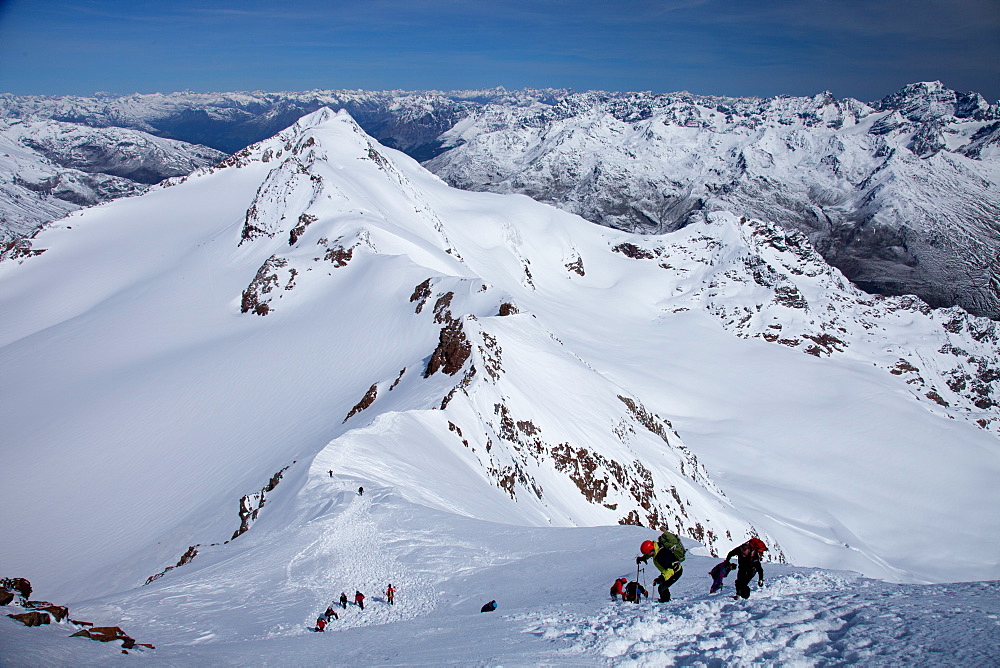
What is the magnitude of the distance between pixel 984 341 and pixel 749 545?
198704 mm

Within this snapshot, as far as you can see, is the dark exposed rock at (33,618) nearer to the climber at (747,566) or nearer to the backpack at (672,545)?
the backpack at (672,545)

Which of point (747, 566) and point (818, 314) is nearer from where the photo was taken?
point (747, 566)

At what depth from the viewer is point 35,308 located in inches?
2648

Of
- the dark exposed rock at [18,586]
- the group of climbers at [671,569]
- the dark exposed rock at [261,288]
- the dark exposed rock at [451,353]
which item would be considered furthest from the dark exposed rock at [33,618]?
the dark exposed rock at [261,288]

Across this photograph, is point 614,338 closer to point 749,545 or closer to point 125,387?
point 125,387

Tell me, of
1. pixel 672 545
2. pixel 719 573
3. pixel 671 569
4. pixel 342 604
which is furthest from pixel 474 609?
pixel 719 573

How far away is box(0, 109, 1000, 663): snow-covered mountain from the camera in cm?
1609

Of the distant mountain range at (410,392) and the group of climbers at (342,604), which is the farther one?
the distant mountain range at (410,392)

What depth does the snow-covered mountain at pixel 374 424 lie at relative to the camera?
52.8 ft

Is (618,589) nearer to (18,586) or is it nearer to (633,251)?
(18,586)

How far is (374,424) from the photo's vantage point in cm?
2508

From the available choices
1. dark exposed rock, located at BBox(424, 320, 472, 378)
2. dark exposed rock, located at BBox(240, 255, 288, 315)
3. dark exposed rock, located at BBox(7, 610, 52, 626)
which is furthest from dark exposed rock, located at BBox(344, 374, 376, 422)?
dark exposed rock, located at BBox(240, 255, 288, 315)

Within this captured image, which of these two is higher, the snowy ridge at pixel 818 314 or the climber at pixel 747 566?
the snowy ridge at pixel 818 314

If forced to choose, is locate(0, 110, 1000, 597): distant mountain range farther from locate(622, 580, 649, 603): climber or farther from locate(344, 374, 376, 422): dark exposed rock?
locate(622, 580, 649, 603): climber
